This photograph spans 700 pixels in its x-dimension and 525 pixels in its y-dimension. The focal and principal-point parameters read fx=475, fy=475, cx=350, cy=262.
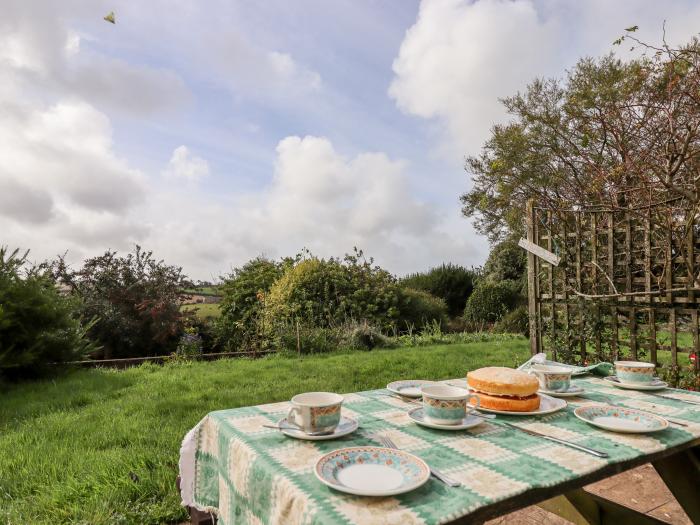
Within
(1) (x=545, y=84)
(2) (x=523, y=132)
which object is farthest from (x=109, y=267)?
(1) (x=545, y=84)

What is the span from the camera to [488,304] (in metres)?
12.7

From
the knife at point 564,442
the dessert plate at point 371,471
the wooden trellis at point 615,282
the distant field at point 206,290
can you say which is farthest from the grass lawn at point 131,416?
the distant field at point 206,290

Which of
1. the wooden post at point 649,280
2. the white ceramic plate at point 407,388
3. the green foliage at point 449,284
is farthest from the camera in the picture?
the green foliage at point 449,284

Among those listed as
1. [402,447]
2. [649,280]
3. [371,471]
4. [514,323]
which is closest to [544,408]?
[402,447]

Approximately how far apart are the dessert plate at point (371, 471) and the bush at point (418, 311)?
9.53m

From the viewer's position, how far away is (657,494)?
285 centimetres

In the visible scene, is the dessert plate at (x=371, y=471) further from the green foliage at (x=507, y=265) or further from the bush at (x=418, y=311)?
the green foliage at (x=507, y=265)

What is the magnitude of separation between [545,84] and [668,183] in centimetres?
1422

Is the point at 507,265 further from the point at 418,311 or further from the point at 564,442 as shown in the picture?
the point at 564,442

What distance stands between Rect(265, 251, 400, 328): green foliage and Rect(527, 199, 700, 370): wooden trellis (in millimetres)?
4564

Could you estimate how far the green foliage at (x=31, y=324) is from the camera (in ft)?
18.5

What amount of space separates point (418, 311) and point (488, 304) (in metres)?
2.48

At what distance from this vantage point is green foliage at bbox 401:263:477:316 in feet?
47.2

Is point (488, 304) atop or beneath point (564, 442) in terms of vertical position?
atop
